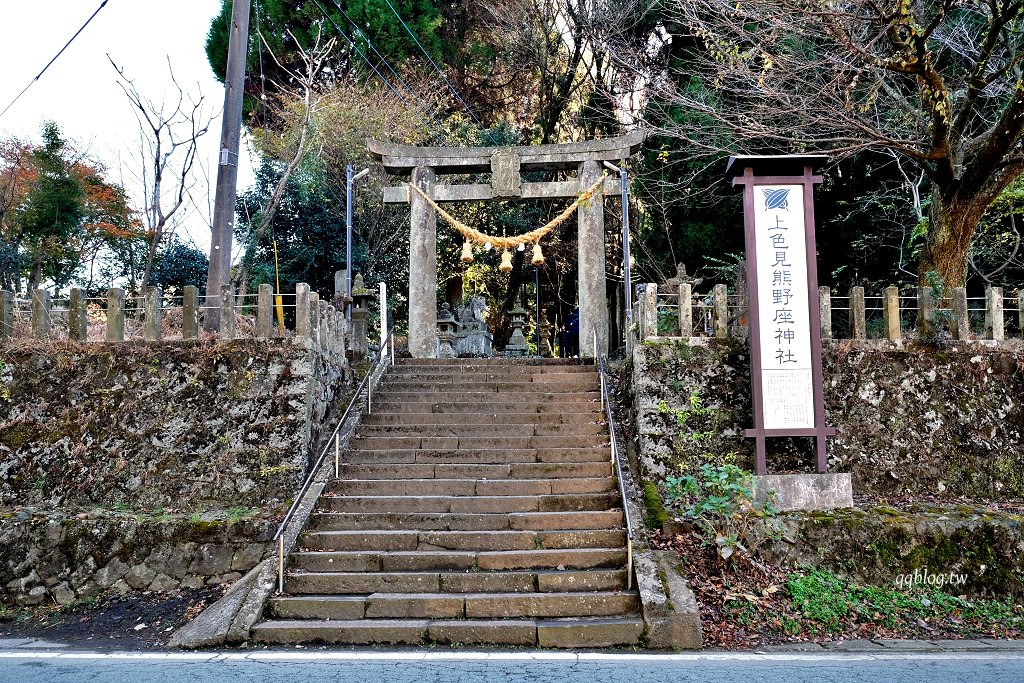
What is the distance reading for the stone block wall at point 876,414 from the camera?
9.71m

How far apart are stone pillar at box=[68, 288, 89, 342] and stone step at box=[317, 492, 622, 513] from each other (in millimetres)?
4654

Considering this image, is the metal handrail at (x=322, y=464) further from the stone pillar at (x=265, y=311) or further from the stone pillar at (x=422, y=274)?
the stone pillar at (x=265, y=311)

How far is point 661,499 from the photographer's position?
29.3 feet

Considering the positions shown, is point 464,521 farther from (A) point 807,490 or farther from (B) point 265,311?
(B) point 265,311

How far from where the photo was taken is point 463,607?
7.07 m

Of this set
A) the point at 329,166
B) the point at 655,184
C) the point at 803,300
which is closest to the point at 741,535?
the point at 803,300

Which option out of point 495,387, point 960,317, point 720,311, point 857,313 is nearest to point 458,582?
point 495,387

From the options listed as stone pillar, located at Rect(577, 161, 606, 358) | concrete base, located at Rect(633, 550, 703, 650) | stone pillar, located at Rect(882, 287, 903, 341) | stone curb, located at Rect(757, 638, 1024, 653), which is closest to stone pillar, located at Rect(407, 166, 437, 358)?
stone pillar, located at Rect(577, 161, 606, 358)

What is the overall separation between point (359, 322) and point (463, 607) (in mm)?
7869

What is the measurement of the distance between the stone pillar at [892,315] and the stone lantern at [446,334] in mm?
8780

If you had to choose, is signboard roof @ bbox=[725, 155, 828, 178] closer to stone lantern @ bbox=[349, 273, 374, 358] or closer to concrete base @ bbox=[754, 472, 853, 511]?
concrete base @ bbox=[754, 472, 853, 511]

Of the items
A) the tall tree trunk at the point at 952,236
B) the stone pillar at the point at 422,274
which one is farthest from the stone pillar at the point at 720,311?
the stone pillar at the point at 422,274

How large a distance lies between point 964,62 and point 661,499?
35.5 ft

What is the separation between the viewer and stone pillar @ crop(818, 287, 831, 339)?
10.3m
